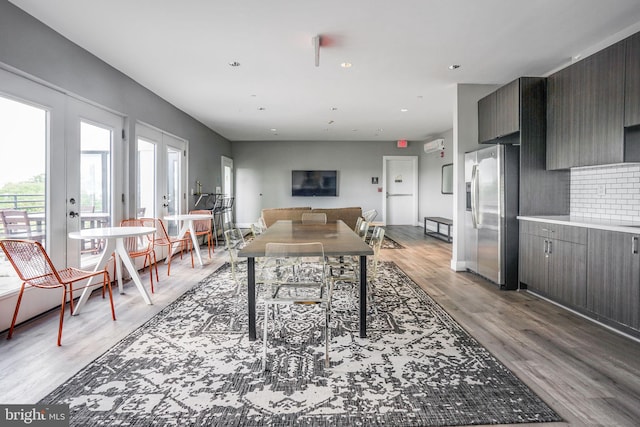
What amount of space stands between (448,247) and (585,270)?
157 inches

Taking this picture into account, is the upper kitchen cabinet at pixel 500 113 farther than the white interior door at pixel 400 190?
No

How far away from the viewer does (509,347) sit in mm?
2451

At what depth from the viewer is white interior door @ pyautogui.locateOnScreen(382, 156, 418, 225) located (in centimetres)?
1066

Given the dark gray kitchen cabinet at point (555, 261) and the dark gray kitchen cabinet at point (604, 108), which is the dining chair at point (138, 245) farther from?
the dark gray kitchen cabinet at point (604, 108)

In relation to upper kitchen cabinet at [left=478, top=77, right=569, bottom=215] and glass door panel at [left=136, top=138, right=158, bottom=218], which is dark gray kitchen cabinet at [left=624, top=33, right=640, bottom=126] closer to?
upper kitchen cabinet at [left=478, top=77, right=569, bottom=215]

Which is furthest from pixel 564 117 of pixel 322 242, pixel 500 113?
pixel 322 242

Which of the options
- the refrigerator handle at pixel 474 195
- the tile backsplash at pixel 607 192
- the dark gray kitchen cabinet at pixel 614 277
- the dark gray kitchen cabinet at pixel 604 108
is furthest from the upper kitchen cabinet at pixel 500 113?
the dark gray kitchen cabinet at pixel 614 277

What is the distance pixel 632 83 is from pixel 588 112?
0.45 metres

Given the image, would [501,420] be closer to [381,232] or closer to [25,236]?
[381,232]

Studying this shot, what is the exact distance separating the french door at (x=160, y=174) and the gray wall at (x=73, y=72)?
21cm

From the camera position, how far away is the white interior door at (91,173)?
354 centimetres

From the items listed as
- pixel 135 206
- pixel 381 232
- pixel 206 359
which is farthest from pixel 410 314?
pixel 135 206

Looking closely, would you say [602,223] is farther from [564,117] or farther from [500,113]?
[500,113]

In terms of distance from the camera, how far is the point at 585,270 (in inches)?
115
